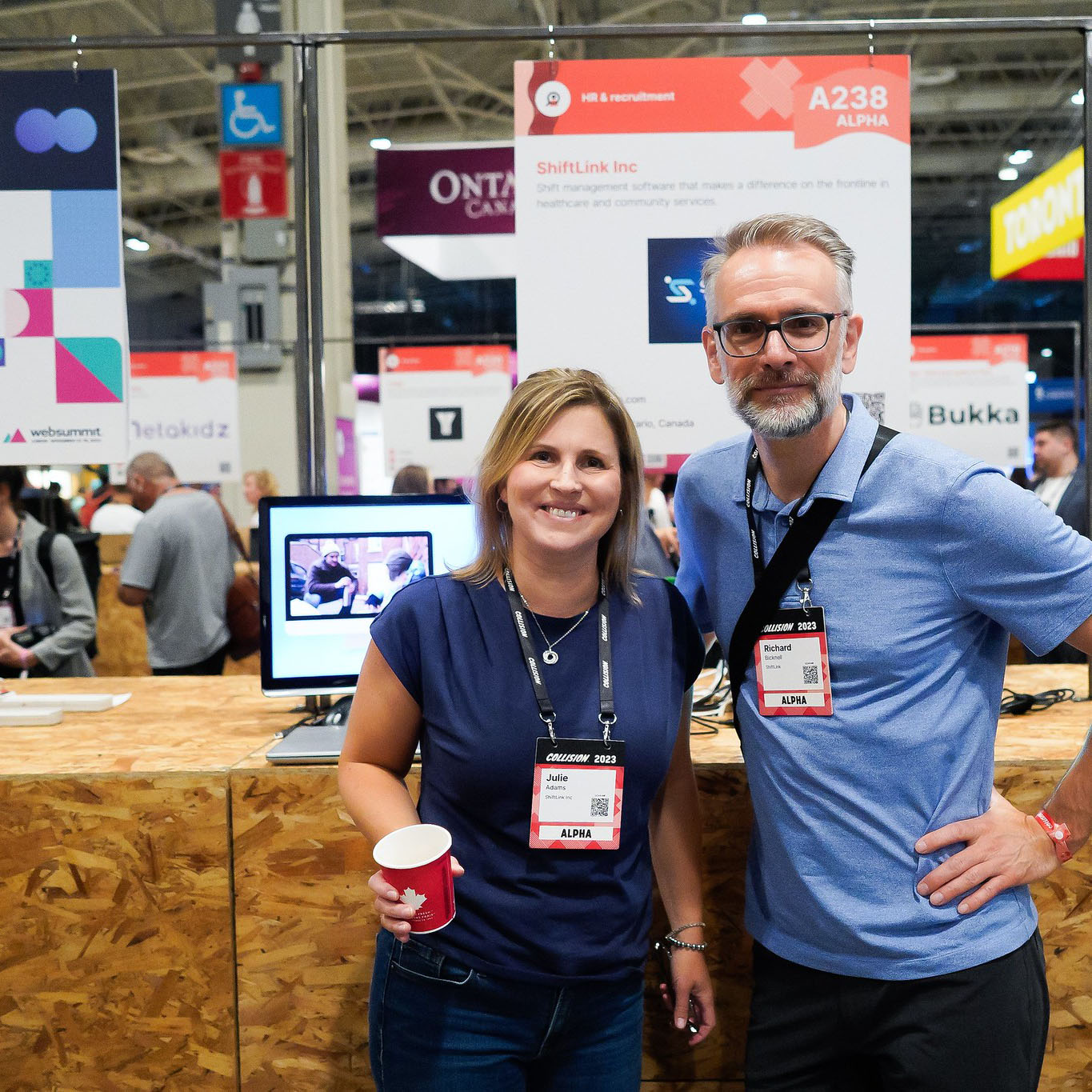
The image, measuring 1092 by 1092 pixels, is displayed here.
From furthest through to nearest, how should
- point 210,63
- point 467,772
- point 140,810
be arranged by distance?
point 210,63 → point 140,810 → point 467,772

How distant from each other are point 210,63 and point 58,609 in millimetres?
9667

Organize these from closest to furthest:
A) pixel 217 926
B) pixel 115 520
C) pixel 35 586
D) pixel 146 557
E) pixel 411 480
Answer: pixel 217 926
pixel 35 586
pixel 146 557
pixel 411 480
pixel 115 520

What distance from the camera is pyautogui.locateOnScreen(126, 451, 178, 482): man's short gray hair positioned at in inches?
197

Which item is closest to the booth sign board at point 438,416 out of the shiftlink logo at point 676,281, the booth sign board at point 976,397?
the booth sign board at point 976,397

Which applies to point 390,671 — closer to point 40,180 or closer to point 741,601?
point 741,601

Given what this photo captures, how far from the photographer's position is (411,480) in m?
5.49

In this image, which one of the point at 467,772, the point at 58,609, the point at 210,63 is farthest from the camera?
the point at 210,63

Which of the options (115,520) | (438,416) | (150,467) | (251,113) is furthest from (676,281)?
(115,520)

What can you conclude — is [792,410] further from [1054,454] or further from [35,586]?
[1054,454]

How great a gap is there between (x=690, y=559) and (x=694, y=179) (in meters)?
1.21

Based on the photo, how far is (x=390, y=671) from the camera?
1.37 metres

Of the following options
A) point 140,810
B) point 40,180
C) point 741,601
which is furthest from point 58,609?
point 741,601

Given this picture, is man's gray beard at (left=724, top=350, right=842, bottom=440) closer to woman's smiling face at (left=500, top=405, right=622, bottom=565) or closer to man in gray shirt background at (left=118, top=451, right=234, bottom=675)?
woman's smiling face at (left=500, top=405, right=622, bottom=565)

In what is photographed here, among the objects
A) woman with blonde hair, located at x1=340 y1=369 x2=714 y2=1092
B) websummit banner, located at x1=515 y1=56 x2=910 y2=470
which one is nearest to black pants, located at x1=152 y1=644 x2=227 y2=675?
websummit banner, located at x1=515 y1=56 x2=910 y2=470
